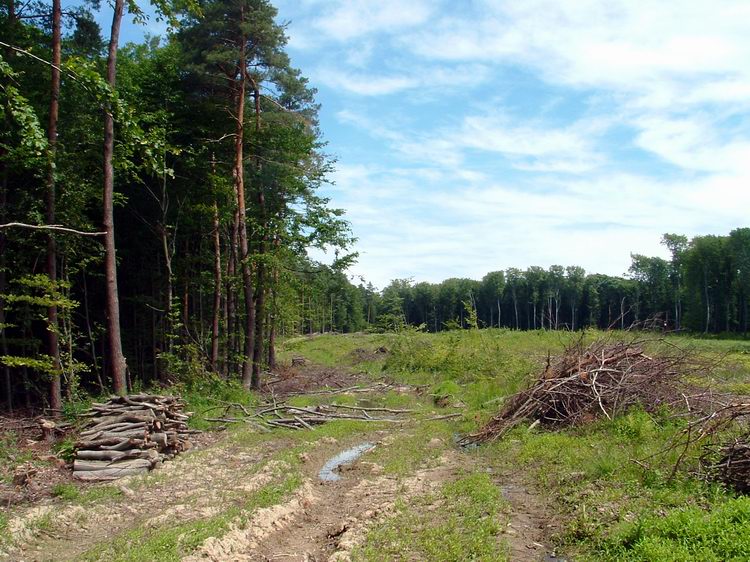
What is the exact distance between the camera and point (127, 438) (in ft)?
33.3

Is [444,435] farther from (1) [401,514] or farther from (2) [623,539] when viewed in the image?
(2) [623,539]

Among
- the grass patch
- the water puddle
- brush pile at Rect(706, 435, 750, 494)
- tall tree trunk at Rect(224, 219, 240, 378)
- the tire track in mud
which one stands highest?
tall tree trunk at Rect(224, 219, 240, 378)

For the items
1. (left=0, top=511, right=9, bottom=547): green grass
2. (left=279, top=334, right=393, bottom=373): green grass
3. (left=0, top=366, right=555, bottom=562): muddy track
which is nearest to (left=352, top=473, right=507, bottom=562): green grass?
(left=0, top=366, right=555, bottom=562): muddy track

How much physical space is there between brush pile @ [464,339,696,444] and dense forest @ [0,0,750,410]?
1.94 meters

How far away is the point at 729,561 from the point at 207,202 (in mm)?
20156

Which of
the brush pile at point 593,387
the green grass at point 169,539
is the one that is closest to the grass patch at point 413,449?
the brush pile at point 593,387

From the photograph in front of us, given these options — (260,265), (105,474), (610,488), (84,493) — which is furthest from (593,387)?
(260,265)

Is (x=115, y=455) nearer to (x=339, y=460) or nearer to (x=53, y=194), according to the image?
(x=339, y=460)

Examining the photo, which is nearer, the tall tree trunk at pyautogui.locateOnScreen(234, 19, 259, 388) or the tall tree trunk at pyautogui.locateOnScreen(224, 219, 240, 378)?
the tall tree trunk at pyautogui.locateOnScreen(234, 19, 259, 388)

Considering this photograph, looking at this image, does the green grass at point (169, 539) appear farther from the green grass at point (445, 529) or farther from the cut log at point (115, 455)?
the cut log at point (115, 455)

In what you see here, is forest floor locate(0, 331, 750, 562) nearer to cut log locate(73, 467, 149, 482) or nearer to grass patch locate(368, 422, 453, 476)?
grass patch locate(368, 422, 453, 476)

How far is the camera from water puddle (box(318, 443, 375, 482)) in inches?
401

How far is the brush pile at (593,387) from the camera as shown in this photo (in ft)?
38.1

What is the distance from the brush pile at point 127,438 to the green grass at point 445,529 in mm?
5451
